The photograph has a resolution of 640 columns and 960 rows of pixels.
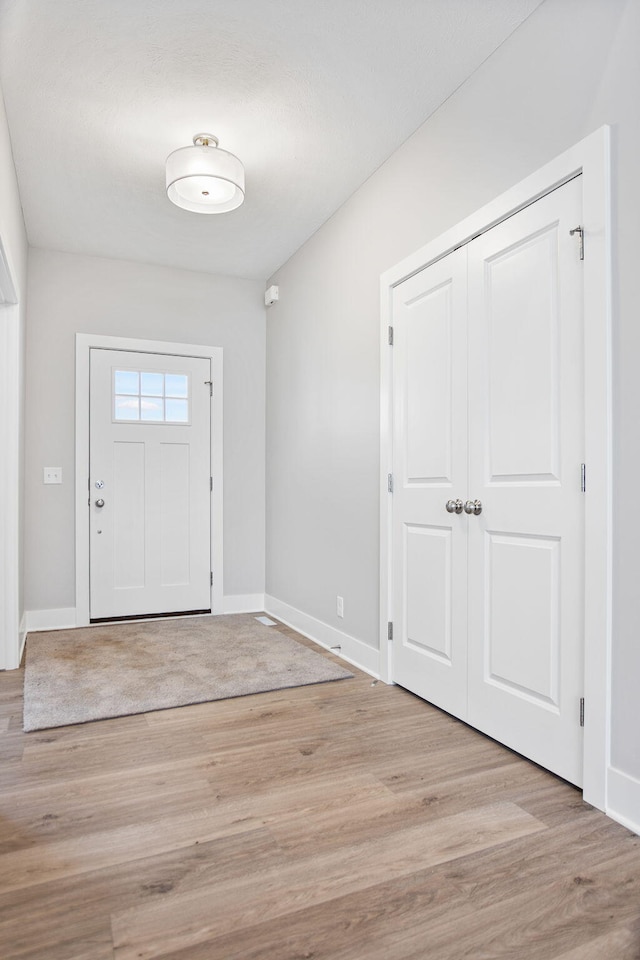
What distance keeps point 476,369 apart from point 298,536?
2.14 metres

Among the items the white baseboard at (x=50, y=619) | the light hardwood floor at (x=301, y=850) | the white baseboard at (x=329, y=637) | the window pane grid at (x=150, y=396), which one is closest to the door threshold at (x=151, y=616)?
the white baseboard at (x=50, y=619)

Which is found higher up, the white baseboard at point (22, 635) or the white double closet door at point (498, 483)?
the white double closet door at point (498, 483)

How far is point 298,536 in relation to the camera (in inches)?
168

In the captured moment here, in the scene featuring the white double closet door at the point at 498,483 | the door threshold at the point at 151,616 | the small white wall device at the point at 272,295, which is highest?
the small white wall device at the point at 272,295

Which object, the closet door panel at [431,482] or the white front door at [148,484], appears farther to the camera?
the white front door at [148,484]

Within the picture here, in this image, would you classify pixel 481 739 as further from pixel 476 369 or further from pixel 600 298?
pixel 600 298

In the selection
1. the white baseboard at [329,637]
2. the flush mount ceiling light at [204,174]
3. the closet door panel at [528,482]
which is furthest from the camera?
the white baseboard at [329,637]

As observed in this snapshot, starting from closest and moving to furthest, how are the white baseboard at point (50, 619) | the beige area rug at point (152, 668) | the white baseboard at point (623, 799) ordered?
the white baseboard at point (623, 799)
the beige area rug at point (152, 668)
the white baseboard at point (50, 619)

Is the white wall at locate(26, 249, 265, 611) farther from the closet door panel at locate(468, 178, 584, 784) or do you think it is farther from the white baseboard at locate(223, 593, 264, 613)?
the closet door panel at locate(468, 178, 584, 784)

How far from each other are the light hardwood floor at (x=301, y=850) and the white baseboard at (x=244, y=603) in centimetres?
234

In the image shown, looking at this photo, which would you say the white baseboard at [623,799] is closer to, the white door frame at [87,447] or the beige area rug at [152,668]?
the beige area rug at [152,668]

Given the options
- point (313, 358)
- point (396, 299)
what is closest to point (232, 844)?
point (396, 299)

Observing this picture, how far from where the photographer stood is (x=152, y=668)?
3305 mm

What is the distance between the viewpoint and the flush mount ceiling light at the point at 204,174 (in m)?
2.93
